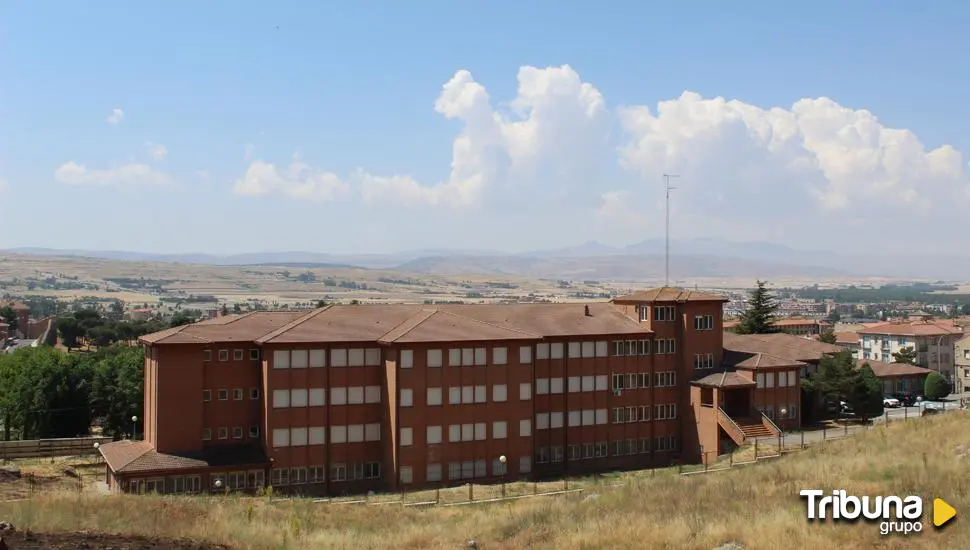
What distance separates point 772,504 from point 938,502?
4527 millimetres

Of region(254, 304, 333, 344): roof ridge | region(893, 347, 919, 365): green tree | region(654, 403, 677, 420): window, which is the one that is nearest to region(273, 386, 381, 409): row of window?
region(254, 304, 333, 344): roof ridge

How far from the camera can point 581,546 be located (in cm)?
2383

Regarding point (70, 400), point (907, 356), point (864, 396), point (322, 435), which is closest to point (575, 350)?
point (322, 435)

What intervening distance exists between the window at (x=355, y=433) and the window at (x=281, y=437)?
3.52 metres

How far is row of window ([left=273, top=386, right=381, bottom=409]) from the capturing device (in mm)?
49312

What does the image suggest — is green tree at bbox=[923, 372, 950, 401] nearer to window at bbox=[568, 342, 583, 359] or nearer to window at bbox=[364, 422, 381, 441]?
window at bbox=[568, 342, 583, 359]

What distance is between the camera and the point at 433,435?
166 feet

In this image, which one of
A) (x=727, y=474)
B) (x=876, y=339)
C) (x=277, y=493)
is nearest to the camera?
(x=727, y=474)

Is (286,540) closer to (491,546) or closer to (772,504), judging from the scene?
(491,546)

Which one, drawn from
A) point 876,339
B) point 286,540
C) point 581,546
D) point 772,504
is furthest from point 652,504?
point 876,339

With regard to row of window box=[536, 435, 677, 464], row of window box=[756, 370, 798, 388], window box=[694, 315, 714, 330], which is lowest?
row of window box=[536, 435, 677, 464]

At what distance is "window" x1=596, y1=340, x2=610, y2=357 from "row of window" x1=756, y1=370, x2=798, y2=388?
1046 centimetres

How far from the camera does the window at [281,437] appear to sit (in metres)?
49.0

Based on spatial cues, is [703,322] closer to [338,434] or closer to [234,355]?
[338,434]
